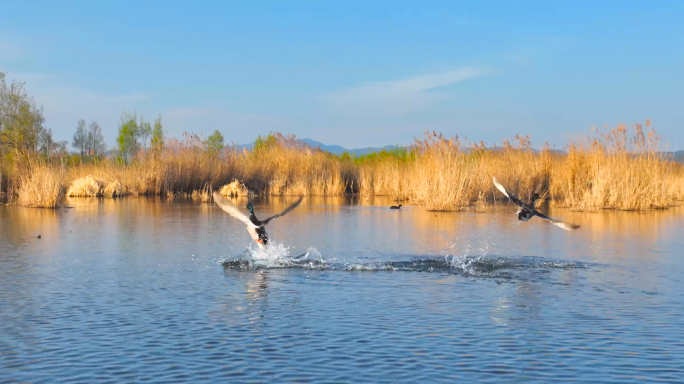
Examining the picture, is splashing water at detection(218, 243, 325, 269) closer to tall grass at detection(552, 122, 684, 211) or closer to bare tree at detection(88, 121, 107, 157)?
tall grass at detection(552, 122, 684, 211)

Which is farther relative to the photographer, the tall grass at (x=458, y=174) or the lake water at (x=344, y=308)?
the tall grass at (x=458, y=174)

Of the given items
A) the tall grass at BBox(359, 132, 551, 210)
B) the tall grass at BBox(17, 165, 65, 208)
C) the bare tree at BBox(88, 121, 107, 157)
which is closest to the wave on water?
the tall grass at BBox(359, 132, 551, 210)

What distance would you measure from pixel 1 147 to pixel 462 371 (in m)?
46.7

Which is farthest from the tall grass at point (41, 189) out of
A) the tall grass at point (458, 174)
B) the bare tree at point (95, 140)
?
the bare tree at point (95, 140)

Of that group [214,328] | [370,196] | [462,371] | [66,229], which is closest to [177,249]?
[66,229]

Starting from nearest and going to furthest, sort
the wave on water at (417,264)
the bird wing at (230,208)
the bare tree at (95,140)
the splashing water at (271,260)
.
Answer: the bird wing at (230,208) < the wave on water at (417,264) < the splashing water at (271,260) < the bare tree at (95,140)

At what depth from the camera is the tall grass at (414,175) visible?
2688cm

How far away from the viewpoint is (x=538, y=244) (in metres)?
16.2

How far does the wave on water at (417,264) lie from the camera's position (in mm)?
12297

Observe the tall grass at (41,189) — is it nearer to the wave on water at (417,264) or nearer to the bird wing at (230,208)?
the wave on water at (417,264)

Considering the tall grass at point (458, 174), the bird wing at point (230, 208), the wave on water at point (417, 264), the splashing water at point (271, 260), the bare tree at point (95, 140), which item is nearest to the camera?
the bird wing at point (230, 208)

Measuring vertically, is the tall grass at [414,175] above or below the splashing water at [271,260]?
above

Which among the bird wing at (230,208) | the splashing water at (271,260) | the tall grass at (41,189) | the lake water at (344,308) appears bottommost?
the lake water at (344,308)

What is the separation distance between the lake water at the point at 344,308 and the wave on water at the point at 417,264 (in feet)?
0.18
